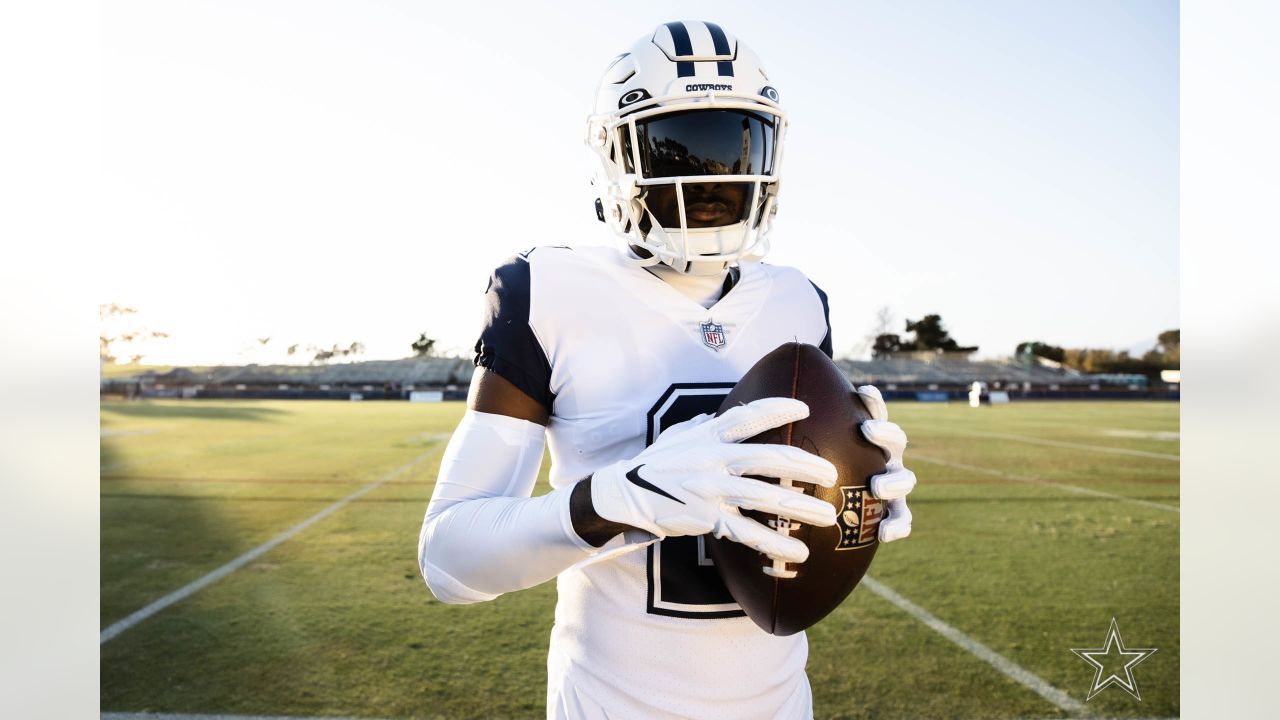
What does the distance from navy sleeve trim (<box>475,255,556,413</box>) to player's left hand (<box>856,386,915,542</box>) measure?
0.43 metres

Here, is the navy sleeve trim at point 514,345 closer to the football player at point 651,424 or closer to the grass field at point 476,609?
the football player at point 651,424

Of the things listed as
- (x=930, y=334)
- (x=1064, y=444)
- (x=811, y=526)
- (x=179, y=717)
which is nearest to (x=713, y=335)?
(x=811, y=526)

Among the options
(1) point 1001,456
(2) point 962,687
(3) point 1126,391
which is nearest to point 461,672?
(2) point 962,687

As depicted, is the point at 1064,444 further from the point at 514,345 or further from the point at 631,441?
the point at 514,345

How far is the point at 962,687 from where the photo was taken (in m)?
2.39

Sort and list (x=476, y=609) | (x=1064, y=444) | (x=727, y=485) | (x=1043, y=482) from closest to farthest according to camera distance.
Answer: (x=727, y=485), (x=476, y=609), (x=1043, y=482), (x=1064, y=444)

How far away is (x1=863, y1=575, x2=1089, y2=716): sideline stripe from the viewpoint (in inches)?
92.0

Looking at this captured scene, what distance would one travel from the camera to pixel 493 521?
943 millimetres

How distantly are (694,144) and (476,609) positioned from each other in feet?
8.07

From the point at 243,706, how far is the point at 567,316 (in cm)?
193

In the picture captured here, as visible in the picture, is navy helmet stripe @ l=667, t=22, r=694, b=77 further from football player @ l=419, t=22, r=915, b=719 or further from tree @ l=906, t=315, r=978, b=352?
tree @ l=906, t=315, r=978, b=352

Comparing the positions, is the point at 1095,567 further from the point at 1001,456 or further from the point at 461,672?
the point at 1001,456

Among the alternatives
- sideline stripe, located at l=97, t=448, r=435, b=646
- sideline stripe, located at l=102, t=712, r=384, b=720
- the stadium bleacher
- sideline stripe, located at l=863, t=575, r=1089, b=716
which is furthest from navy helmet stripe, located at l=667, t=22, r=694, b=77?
the stadium bleacher

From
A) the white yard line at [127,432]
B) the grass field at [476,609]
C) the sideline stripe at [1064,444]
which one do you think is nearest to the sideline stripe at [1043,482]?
the grass field at [476,609]
